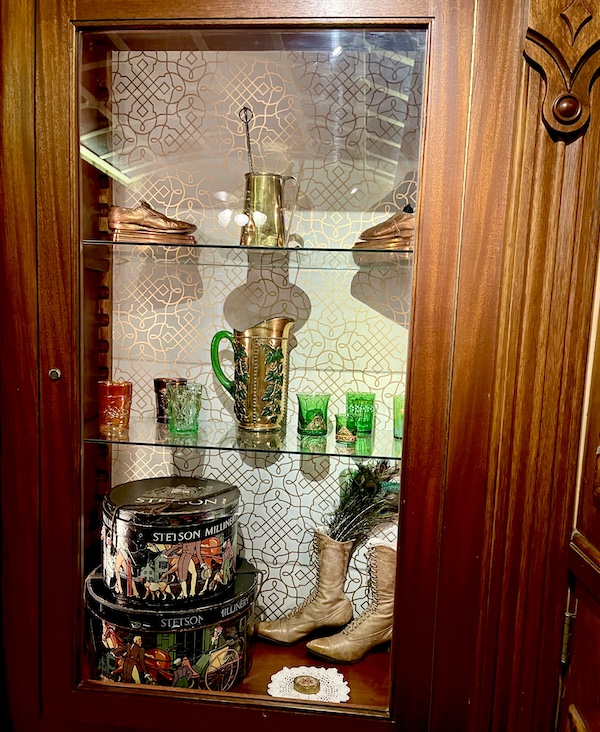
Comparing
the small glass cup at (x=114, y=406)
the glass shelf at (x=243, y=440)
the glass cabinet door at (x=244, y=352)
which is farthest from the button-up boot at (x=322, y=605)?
the small glass cup at (x=114, y=406)

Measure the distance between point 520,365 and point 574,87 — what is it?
386 millimetres

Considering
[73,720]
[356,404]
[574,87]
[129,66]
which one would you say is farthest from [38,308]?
[574,87]

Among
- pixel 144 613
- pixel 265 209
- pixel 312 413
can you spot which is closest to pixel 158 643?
pixel 144 613

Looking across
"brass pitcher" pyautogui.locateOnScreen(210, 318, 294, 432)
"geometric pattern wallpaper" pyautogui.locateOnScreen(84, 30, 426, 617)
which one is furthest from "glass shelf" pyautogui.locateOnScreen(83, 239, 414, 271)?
"brass pitcher" pyautogui.locateOnScreen(210, 318, 294, 432)

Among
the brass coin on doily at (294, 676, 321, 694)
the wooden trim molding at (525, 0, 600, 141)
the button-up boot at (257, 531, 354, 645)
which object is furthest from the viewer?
the button-up boot at (257, 531, 354, 645)

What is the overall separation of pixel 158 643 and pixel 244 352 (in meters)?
0.53

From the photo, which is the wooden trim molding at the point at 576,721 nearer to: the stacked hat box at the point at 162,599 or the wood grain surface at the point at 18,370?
the stacked hat box at the point at 162,599

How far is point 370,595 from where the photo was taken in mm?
1072

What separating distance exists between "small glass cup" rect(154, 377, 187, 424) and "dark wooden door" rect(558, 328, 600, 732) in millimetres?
715

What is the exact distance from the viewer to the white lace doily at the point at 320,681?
1005mm

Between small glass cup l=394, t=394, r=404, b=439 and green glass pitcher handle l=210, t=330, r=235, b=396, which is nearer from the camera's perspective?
small glass cup l=394, t=394, r=404, b=439

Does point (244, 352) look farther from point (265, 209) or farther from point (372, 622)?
point (372, 622)

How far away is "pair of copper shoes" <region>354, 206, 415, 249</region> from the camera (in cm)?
94

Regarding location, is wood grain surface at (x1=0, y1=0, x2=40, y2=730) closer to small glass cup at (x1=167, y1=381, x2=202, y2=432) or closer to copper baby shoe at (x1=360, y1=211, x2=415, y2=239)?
small glass cup at (x1=167, y1=381, x2=202, y2=432)
